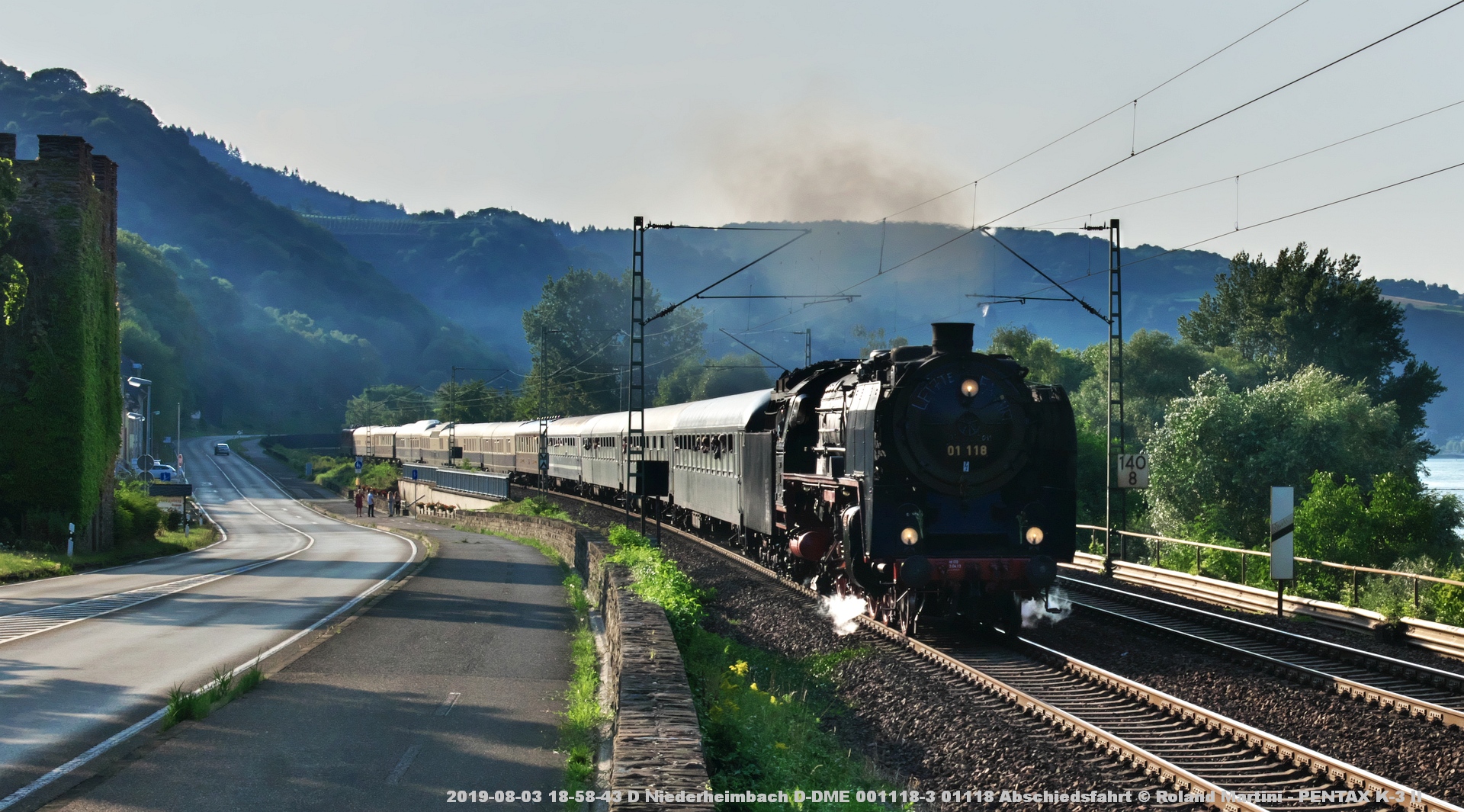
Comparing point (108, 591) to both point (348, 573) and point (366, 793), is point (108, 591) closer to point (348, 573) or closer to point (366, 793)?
point (348, 573)

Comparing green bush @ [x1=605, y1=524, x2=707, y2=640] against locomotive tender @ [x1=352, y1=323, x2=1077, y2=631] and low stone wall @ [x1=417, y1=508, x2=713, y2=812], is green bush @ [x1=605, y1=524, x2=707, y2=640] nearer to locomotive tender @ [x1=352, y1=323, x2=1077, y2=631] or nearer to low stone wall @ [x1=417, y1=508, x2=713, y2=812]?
low stone wall @ [x1=417, y1=508, x2=713, y2=812]

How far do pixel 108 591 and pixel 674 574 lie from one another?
11533 millimetres

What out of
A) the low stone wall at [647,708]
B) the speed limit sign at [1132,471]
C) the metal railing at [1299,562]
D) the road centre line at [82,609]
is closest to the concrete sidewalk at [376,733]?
the low stone wall at [647,708]

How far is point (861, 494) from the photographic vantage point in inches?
574

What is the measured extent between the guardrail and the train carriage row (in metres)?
1.73

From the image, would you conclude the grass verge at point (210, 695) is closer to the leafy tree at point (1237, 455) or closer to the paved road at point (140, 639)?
the paved road at point (140, 639)

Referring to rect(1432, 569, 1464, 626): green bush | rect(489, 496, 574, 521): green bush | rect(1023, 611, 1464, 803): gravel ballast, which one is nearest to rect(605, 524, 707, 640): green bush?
rect(1023, 611, 1464, 803): gravel ballast

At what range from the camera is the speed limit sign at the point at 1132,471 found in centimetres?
2334

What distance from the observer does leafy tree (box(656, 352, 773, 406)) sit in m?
91.0

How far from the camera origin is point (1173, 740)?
9797mm

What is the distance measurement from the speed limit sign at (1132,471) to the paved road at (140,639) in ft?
52.1

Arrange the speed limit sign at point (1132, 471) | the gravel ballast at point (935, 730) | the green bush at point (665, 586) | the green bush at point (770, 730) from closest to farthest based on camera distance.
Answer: the green bush at point (770, 730)
the gravel ballast at point (935, 730)
the green bush at point (665, 586)
the speed limit sign at point (1132, 471)

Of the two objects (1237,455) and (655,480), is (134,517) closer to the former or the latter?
(655,480)

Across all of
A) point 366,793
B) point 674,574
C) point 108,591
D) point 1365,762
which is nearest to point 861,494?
point 674,574
